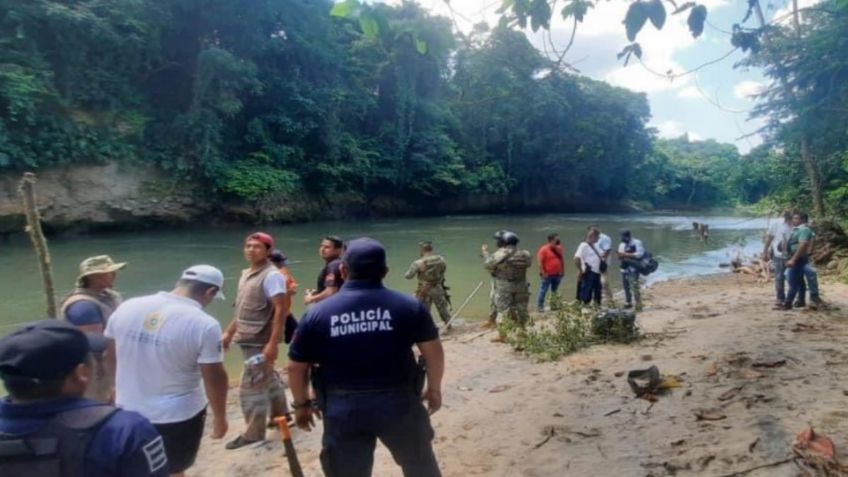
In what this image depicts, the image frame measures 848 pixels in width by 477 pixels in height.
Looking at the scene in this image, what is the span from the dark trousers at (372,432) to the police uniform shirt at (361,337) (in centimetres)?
7

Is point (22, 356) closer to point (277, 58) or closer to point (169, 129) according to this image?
point (169, 129)

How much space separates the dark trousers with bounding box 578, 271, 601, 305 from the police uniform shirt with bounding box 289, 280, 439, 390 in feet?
28.2

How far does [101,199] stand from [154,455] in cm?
2840

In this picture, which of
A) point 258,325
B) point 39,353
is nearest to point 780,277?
point 258,325

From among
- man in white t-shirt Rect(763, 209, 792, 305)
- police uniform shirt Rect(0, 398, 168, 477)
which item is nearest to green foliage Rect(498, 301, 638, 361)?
man in white t-shirt Rect(763, 209, 792, 305)

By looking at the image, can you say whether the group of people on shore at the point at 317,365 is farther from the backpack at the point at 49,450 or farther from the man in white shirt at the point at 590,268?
the man in white shirt at the point at 590,268

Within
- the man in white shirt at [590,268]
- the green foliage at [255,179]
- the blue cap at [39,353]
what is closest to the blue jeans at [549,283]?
the man in white shirt at [590,268]

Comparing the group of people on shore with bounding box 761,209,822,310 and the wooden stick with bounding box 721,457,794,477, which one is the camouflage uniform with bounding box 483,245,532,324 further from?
the wooden stick with bounding box 721,457,794,477

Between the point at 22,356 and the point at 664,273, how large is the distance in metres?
20.5

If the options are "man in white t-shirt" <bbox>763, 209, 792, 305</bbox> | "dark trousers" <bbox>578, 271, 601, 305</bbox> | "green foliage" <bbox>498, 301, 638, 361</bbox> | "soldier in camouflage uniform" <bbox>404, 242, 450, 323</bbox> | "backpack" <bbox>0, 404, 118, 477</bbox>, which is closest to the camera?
"backpack" <bbox>0, 404, 118, 477</bbox>

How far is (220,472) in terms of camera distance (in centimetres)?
444

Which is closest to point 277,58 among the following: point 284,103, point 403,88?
point 284,103

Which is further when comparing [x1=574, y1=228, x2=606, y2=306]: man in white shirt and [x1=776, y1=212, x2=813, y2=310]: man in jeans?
[x1=574, y1=228, x2=606, y2=306]: man in white shirt

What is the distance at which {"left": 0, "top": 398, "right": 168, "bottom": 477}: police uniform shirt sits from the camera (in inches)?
62.7
